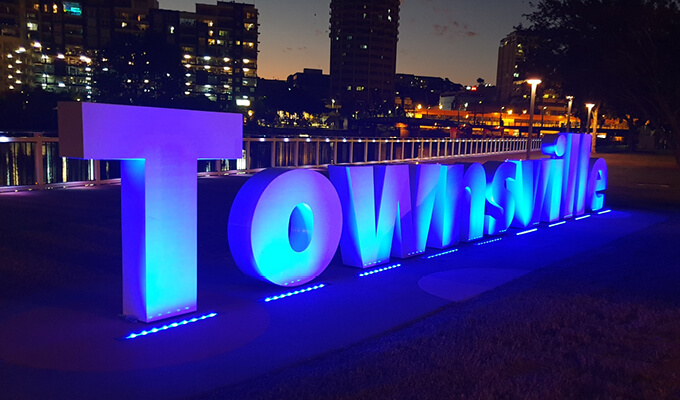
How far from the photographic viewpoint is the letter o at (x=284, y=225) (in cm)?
651

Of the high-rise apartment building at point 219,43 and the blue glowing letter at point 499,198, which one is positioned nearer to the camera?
the blue glowing letter at point 499,198

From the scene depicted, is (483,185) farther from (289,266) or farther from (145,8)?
(145,8)

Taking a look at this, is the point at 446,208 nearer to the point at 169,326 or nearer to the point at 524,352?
the point at 524,352

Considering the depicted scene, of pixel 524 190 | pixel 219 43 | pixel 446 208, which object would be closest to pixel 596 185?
pixel 524 190

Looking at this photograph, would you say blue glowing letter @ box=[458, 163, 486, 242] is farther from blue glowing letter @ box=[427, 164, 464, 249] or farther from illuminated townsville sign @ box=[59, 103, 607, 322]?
blue glowing letter @ box=[427, 164, 464, 249]

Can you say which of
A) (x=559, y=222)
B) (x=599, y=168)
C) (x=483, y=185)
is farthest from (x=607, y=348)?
(x=599, y=168)

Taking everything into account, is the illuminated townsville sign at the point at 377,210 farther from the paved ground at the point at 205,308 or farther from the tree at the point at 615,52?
the tree at the point at 615,52

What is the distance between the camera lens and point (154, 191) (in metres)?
5.52

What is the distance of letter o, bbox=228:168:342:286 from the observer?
21.4 feet

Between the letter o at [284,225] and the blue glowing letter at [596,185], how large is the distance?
10509 millimetres

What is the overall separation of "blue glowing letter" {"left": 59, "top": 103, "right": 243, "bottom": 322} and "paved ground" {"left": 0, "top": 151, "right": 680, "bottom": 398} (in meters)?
0.37

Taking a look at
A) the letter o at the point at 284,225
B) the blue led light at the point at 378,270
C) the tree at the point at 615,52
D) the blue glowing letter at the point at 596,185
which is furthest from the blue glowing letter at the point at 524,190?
the tree at the point at 615,52

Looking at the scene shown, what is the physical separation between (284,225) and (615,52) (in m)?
28.9

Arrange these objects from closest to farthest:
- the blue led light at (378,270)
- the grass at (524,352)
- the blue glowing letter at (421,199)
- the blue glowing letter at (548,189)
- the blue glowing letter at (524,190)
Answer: the grass at (524,352) < the blue led light at (378,270) < the blue glowing letter at (421,199) < the blue glowing letter at (524,190) < the blue glowing letter at (548,189)
